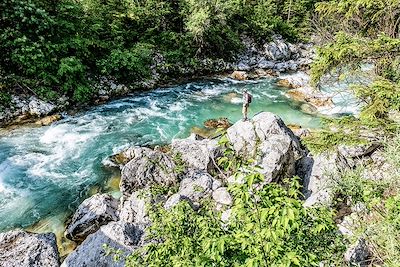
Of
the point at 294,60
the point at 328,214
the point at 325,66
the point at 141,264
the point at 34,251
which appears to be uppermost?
the point at 325,66

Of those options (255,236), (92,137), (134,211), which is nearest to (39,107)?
(92,137)

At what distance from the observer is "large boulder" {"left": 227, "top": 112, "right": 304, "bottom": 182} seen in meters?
9.24

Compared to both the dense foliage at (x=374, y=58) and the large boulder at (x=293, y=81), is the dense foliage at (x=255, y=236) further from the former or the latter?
the large boulder at (x=293, y=81)

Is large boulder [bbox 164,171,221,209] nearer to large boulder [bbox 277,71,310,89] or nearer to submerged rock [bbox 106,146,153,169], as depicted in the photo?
submerged rock [bbox 106,146,153,169]

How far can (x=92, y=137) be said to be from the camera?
13711 millimetres

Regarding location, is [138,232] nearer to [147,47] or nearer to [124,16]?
[147,47]

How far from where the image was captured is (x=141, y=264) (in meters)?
3.97

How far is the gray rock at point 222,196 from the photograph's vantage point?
8664mm

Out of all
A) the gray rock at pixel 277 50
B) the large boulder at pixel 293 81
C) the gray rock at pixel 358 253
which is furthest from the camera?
the gray rock at pixel 277 50

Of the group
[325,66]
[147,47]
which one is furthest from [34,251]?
[147,47]

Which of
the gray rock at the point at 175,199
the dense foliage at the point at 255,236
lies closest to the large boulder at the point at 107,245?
the gray rock at the point at 175,199

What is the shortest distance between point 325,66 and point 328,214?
4328 mm

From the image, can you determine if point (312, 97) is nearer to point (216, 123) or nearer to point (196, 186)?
point (216, 123)

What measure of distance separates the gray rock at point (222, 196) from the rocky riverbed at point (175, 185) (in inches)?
1.0
